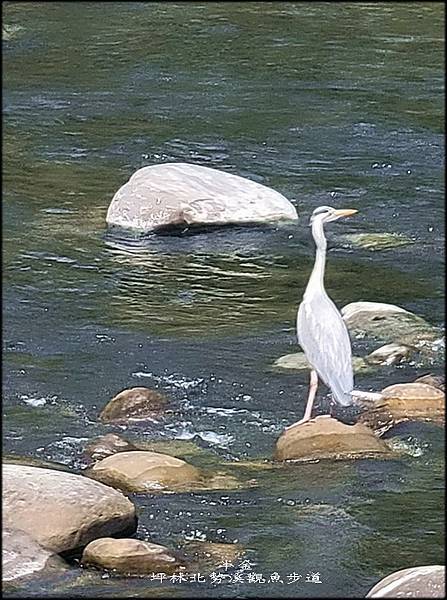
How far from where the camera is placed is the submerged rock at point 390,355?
23.7ft

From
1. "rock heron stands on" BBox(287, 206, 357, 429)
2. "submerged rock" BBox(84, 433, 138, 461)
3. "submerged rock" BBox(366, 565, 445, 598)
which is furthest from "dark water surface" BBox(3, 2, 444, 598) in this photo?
"submerged rock" BBox(366, 565, 445, 598)

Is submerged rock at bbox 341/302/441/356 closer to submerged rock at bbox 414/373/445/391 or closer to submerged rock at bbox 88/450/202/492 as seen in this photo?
submerged rock at bbox 414/373/445/391

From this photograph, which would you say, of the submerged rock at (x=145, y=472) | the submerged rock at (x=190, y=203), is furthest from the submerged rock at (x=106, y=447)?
the submerged rock at (x=190, y=203)

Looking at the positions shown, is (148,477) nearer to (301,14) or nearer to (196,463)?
(196,463)

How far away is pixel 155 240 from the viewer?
9320 millimetres

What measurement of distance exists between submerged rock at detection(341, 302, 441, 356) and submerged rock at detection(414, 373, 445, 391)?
0.34 meters

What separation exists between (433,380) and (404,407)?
491 mm

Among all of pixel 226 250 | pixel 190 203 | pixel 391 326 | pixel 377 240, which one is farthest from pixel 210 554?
pixel 190 203

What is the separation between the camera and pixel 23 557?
16.3ft

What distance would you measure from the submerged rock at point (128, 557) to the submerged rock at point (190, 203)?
4.49 metres

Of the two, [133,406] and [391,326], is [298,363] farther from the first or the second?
[133,406]

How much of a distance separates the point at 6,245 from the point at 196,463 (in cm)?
332


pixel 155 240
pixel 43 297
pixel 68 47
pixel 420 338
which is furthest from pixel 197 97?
pixel 420 338

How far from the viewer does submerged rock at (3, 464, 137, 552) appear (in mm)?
5094
